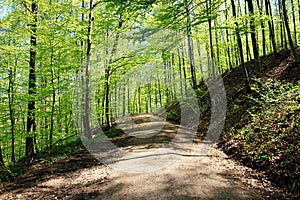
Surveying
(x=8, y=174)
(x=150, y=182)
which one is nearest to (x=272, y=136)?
(x=150, y=182)

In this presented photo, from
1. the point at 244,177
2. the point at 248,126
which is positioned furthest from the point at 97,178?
the point at 248,126

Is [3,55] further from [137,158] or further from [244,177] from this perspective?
[244,177]

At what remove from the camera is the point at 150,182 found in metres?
5.61

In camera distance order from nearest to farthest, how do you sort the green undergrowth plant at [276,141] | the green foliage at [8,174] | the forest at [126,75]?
the green undergrowth plant at [276,141] → the forest at [126,75] → the green foliage at [8,174]

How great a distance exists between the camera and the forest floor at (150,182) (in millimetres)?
4855

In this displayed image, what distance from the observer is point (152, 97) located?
1513 inches

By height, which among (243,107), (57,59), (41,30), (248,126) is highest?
(41,30)

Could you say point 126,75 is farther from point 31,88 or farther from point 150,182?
point 150,182

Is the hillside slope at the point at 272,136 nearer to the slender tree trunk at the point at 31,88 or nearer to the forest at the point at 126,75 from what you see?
the forest at the point at 126,75

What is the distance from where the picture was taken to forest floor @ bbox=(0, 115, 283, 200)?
15.9 feet

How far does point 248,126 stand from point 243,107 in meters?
2.94

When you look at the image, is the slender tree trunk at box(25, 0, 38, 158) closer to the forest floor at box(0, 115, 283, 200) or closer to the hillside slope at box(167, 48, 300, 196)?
the forest floor at box(0, 115, 283, 200)

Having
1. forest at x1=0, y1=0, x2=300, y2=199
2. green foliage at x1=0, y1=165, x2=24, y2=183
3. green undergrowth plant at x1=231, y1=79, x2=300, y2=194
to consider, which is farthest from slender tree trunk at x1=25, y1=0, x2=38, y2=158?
green undergrowth plant at x1=231, y1=79, x2=300, y2=194

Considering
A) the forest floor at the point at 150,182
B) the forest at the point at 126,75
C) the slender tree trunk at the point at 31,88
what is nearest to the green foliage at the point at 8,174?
the forest at the point at 126,75
